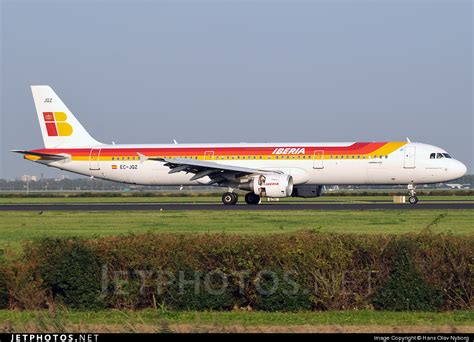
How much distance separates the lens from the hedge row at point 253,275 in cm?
1748

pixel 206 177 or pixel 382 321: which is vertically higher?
pixel 206 177

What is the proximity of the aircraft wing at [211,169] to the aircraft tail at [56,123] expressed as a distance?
685cm

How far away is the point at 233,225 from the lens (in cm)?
3281

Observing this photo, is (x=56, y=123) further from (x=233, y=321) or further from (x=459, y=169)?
(x=233, y=321)

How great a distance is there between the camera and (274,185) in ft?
162

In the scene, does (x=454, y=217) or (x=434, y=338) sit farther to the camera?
(x=454, y=217)

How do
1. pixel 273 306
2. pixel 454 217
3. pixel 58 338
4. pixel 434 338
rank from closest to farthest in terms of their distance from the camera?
pixel 58 338 → pixel 434 338 → pixel 273 306 → pixel 454 217

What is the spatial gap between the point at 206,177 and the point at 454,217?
20.4 metres

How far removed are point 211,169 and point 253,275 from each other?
33.8 meters

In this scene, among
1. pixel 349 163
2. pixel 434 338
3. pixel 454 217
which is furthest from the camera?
pixel 349 163

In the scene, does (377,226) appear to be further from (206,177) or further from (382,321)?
(206,177)

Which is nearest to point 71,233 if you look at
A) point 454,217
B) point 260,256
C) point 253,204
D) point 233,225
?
point 233,225

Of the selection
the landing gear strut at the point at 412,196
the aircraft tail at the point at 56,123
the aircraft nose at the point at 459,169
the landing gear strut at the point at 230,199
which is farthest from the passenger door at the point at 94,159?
the aircraft nose at the point at 459,169

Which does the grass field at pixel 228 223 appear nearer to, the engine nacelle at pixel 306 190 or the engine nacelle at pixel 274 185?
the engine nacelle at pixel 274 185
